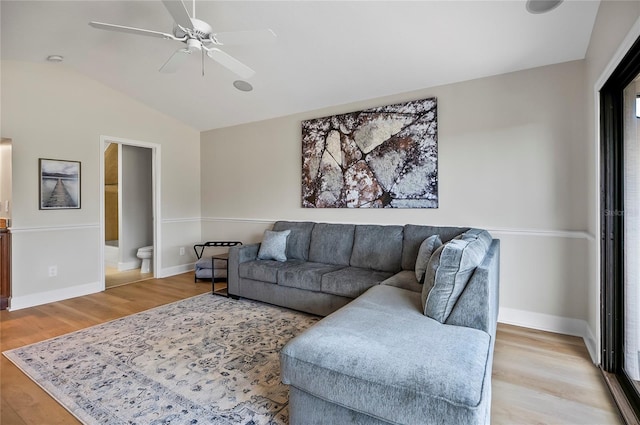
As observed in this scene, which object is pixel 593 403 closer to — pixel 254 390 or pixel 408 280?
pixel 408 280

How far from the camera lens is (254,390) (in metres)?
2.00

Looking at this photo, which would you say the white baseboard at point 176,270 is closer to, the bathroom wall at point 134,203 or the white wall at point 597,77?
the bathroom wall at point 134,203

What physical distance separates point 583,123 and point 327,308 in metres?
2.81

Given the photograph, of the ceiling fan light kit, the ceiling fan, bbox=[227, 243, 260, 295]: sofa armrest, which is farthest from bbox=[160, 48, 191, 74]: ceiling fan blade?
bbox=[227, 243, 260, 295]: sofa armrest

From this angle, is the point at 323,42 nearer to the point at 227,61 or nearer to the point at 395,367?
the point at 227,61

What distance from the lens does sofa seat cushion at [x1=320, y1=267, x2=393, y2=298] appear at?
2963 millimetres

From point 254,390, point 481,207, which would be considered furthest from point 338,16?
point 254,390

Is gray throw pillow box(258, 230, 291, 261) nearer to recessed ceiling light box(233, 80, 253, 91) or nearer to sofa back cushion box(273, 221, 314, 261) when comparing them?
sofa back cushion box(273, 221, 314, 261)

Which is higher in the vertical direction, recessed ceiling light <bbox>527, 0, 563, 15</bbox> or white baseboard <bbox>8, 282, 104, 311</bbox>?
recessed ceiling light <bbox>527, 0, 563, 15</bbox>

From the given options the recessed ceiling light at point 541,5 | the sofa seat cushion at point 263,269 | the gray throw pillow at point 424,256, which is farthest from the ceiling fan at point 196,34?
the sofa seat cushion at point 263,269

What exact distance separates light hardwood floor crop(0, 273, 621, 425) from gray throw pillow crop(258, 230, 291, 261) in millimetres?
1555

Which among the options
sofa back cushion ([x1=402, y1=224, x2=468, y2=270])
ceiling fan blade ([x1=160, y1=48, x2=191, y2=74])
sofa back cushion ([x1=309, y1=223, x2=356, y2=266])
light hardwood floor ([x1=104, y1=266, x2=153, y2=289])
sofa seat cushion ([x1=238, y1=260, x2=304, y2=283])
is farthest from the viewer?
light hardwood floor ([x1=104, y1=266, x2=153, y2=289])

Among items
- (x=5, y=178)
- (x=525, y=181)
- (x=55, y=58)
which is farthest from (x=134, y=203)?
(x=525, y=181)

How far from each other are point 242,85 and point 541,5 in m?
2.95
